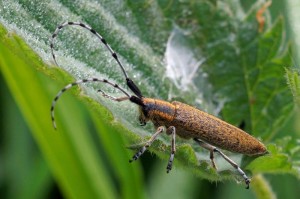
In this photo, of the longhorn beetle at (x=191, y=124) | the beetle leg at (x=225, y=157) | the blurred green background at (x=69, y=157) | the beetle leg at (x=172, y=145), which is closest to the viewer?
the beetle leg at (x=172, y=145)

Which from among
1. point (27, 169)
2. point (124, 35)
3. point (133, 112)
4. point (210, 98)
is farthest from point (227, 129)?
point (27, 169)

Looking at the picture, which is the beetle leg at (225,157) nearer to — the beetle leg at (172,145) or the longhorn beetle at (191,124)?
the longhorn beetle at (191,124)

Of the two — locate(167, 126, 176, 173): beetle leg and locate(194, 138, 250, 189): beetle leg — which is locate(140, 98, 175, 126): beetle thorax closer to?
locate(167, 126, 176, 173): beetle leg

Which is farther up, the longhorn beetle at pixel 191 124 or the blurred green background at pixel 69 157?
the longhorn beetle at pixel 191 124

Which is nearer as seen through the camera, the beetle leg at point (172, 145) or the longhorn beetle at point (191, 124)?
the beetle leg at point (172, 145)

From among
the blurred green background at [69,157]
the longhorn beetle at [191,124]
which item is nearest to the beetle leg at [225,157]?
the longhorn beetle at [191,124]

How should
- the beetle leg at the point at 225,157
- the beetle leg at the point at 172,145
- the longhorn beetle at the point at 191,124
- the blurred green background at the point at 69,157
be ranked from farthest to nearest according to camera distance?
1. the blurred green background at the point at 69,157
2. the longhorn beetle at the point at 191,124
3. the beetle leg at the point at 225,157
4. the beetle leg at the point at 172,145

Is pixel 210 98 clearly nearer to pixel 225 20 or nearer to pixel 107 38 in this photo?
pixel 225 20

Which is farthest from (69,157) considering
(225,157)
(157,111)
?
(225,157)

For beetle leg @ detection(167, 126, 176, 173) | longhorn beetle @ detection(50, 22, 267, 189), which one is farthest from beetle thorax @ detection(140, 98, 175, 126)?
beetle leg @ detection(167, 126, 176, 173)
